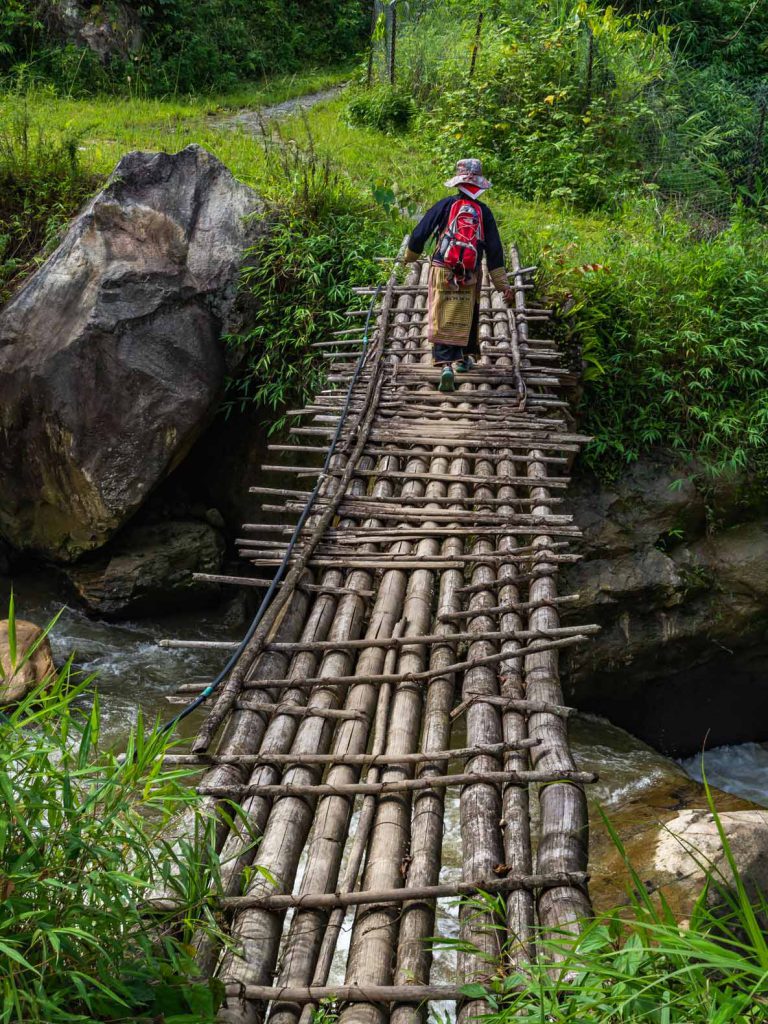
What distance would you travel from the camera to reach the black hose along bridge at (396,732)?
7.21 ft

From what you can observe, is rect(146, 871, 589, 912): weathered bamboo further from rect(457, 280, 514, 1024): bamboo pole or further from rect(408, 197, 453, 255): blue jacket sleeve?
rect(408, 197, 453, 255): blue jacket sleeve

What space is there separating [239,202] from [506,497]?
12.8ft

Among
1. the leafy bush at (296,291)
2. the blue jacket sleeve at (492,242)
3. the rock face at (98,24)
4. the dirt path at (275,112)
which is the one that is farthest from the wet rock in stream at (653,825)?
the rock face at (98,24)

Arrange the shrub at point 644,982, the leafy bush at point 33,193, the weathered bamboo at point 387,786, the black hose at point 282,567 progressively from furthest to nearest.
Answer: the leafy bush at point 33,193, the black hose at point 282,567, the weathered bamboo at point 387,786, the shrub at point 644,982

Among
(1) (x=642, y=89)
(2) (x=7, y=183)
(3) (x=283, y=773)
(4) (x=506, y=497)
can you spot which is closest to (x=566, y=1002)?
(3) (x=283, y=773)

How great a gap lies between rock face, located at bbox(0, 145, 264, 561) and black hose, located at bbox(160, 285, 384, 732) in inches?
51.9

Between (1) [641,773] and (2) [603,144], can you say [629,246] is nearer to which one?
(2) [603,144]

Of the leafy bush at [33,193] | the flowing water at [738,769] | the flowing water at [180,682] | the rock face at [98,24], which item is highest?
the rock face at [98,24]

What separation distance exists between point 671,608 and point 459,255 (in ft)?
9.20

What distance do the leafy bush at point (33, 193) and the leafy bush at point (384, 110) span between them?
13.3 feet

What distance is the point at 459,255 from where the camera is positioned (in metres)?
5.26

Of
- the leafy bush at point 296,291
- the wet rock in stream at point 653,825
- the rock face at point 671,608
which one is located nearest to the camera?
the wet rock in stream at point 653,825

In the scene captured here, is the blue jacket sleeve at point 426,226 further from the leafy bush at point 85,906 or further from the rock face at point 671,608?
the leafy bush at point 85,906

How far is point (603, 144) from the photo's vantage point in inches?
378
